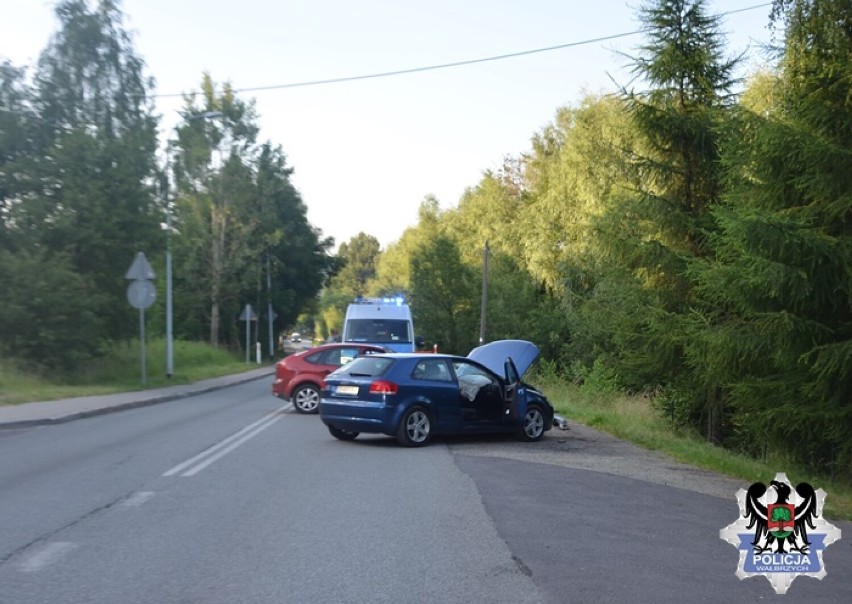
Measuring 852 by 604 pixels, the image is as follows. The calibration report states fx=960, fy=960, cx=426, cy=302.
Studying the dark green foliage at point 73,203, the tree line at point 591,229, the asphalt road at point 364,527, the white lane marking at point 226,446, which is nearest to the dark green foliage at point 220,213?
the tree line at point 591,229

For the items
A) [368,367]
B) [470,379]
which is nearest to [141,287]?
[368,367]

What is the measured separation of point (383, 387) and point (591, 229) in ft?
29.0

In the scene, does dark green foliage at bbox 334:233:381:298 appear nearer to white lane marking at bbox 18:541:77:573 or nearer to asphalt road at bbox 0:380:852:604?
asphalt road at bbox 0:380:852:604

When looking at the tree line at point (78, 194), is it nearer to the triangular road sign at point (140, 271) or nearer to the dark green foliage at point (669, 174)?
the triangular road sign at point (140, 271)

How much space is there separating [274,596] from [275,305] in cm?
6169

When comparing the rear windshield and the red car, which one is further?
the red car

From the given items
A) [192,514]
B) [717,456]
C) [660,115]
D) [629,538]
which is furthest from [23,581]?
[660,115]

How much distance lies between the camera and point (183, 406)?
24172mm

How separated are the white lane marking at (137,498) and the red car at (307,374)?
1065 cm

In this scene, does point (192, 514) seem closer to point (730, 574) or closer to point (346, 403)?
point (730, 574)

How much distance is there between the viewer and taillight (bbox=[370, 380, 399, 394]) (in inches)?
566

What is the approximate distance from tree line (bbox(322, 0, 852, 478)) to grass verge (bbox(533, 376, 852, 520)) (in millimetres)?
456

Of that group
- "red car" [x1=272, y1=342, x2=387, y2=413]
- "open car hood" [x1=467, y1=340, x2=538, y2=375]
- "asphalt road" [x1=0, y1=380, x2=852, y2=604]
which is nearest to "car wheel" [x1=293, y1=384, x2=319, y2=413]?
"red car" [x1=272, y1=342, x2=387, y2=413]

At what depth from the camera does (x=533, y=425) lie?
16.0 m
